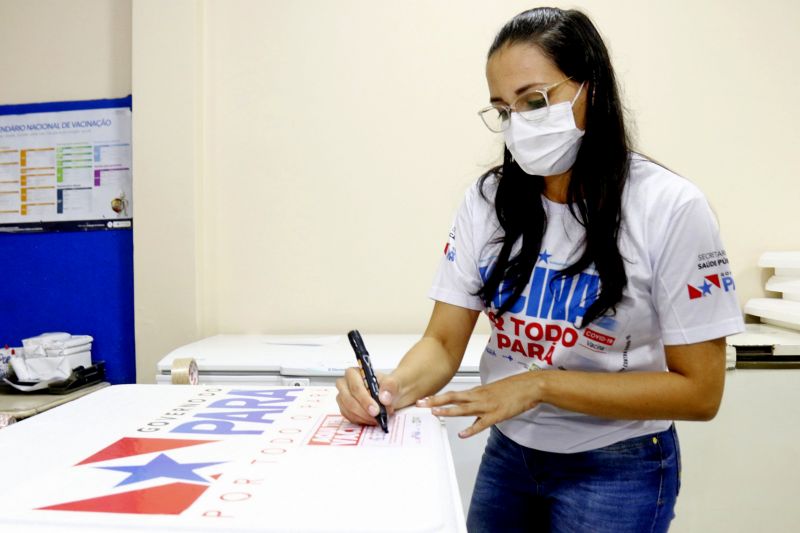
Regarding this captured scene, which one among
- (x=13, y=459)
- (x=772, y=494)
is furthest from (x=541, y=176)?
(x=772, y=494)

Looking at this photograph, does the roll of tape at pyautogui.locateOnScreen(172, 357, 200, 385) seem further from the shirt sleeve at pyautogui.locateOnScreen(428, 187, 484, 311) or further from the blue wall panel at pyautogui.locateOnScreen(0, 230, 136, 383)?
the blue wall panel at pyautogui.locateOnScreen(0, 230, 136, 383)

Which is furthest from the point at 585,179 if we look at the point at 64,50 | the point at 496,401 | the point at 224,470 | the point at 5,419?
the point at 64,50

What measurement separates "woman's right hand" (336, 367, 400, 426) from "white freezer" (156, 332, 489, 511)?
0.65m

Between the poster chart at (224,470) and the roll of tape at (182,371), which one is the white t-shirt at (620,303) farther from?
the roll of tape at (182,371)

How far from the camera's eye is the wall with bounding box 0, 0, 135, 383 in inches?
86.7

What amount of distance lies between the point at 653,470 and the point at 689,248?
1.15 ft

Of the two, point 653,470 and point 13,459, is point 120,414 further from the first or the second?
point 653,470

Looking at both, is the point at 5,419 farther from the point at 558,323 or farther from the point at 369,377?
the point at 558,323

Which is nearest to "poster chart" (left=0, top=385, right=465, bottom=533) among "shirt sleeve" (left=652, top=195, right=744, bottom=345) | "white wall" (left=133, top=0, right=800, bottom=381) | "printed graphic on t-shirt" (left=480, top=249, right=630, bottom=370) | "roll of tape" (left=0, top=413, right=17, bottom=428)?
"printed graphic on t-shirt" (left=480, top=249, right=630, bottom=370)

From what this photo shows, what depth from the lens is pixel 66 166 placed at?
7.27 ft

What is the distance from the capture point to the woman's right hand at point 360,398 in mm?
783

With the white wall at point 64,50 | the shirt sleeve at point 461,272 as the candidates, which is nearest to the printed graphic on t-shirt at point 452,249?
the shirt sleeve at point 461,272

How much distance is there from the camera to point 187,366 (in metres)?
1.16

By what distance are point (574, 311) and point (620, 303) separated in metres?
0.07
